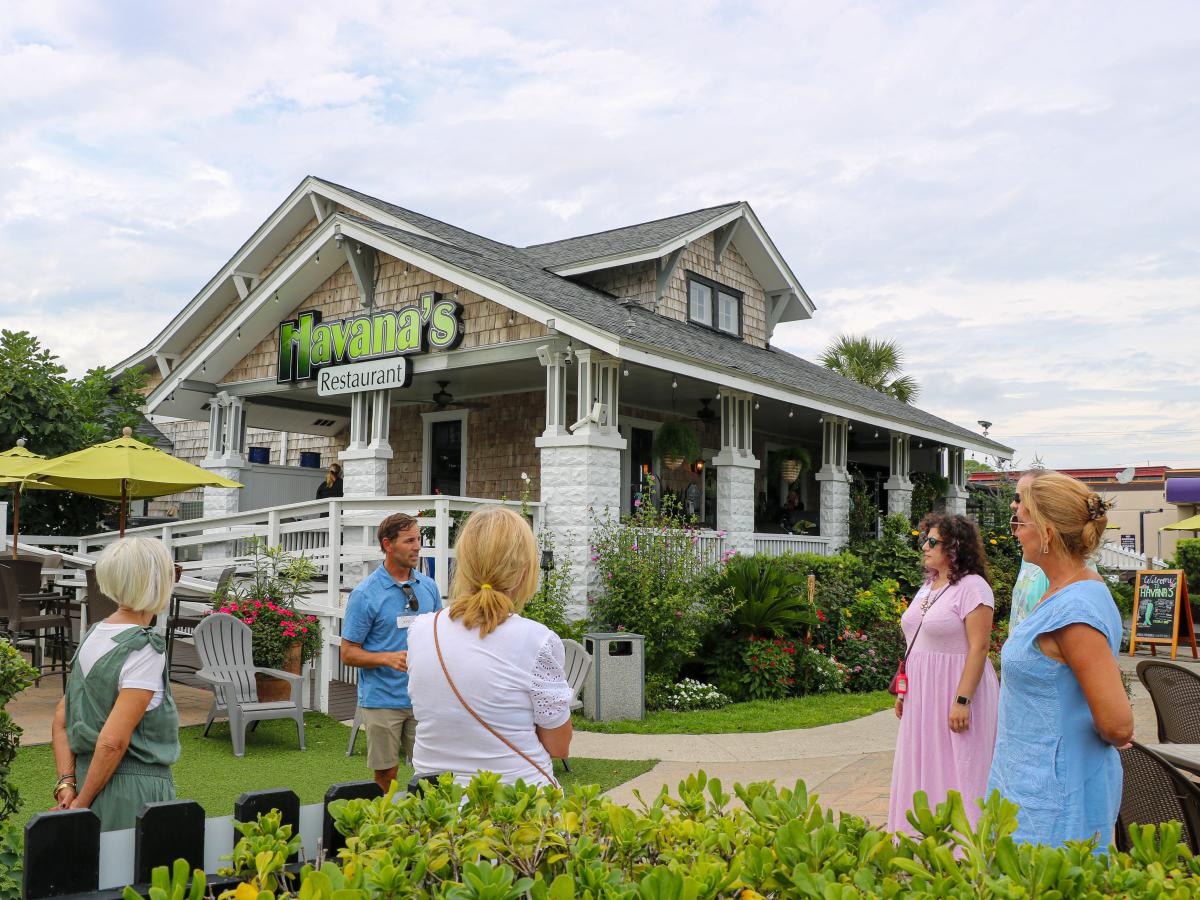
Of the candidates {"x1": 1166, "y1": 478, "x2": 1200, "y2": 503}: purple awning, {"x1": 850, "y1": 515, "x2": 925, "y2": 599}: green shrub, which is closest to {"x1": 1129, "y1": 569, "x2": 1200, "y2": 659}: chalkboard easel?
{"x1": 850, "y1": 515, "x2": 925, "y2": 599}: green shrub

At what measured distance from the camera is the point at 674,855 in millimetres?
1961

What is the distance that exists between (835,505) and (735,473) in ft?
10.3

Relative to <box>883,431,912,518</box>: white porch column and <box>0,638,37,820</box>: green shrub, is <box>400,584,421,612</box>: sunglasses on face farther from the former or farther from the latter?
<box>883,431,912,518</box>: white porch column

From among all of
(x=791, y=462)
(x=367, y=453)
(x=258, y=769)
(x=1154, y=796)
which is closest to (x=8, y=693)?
(x=258, y=769)

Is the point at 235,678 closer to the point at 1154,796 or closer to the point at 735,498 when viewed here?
the point at 735,498

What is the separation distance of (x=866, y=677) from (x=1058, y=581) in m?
10.00

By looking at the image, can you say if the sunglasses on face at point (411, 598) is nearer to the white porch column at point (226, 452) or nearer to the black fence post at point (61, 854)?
the black fence post at point (61, 854)

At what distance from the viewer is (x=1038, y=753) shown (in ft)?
10.2

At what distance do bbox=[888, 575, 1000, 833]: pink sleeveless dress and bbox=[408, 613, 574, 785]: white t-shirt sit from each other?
2339 mm

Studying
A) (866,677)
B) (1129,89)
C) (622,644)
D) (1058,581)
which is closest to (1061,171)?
(1129,89)

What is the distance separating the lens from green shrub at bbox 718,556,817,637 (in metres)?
11.8

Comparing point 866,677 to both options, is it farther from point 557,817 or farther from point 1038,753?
point 557,817

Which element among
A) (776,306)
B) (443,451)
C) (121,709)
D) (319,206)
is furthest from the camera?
(776,306)

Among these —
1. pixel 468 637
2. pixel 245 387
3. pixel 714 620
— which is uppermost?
pixel 245 387
